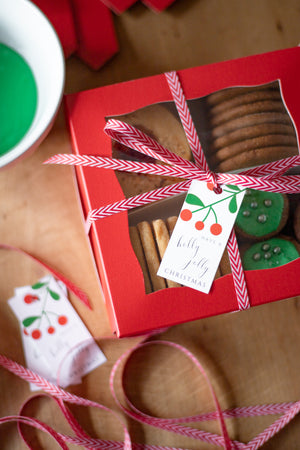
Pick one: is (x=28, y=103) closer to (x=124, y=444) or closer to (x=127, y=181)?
(x=127, y=181)

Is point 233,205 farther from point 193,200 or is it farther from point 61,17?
point 61,17

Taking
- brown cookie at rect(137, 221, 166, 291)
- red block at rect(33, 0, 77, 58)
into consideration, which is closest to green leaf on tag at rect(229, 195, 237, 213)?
brown cookie at rect(137, 221, 166, 291)

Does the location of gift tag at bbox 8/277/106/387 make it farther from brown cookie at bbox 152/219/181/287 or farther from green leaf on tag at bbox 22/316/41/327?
brown cookie at bbox 152/219/181/287

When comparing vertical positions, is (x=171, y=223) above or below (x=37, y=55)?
below

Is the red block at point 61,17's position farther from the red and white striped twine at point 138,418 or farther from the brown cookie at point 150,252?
the red and white striped twine at point 138,418

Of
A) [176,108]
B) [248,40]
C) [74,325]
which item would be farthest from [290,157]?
[74,325]

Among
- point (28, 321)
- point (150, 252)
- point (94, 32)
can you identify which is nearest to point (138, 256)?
point (150, 252)

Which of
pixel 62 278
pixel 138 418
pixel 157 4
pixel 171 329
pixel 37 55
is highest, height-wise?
pixel 157 4
